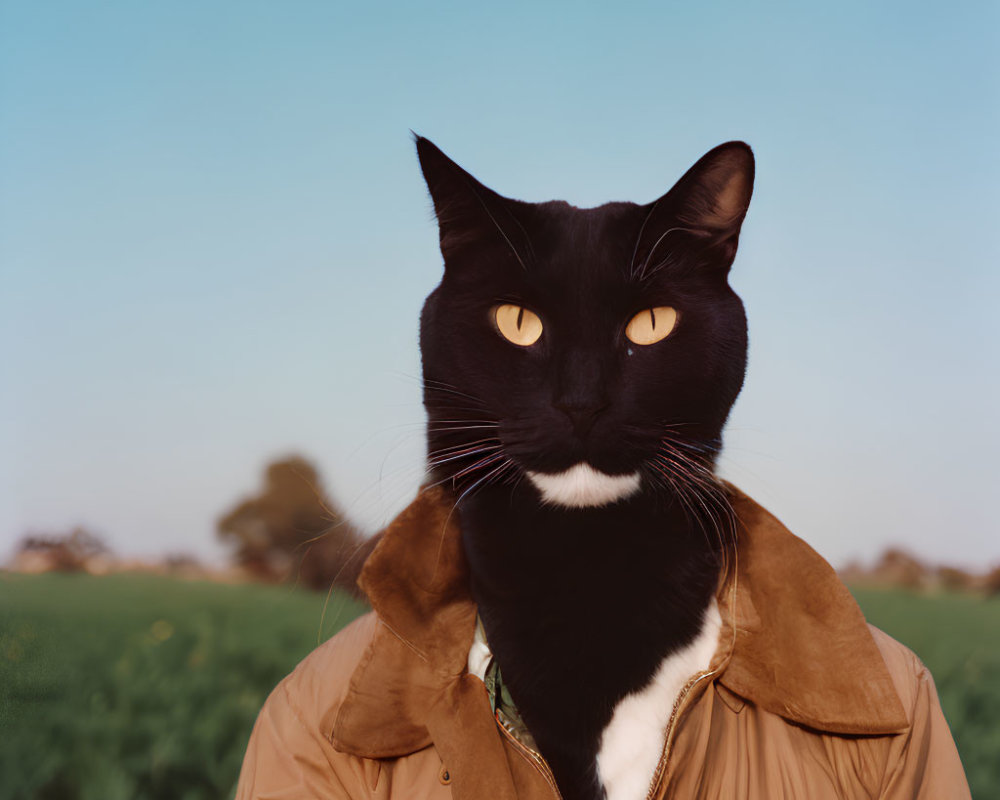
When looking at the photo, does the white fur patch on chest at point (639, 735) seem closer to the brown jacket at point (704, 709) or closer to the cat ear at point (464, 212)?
the brown jacket at point (704, 709)

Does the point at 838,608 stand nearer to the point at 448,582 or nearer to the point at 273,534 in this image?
the point at 448,582

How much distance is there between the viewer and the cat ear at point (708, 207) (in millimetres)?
1632

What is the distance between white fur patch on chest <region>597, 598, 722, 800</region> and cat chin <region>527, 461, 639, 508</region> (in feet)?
1.15

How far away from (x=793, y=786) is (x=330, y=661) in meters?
1.07

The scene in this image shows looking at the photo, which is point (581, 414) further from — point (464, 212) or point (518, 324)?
point (464, 212)

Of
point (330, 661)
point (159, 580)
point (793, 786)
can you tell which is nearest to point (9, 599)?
point (330, 661)

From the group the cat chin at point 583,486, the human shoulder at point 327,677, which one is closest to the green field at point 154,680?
the human shoulder at point 327,677

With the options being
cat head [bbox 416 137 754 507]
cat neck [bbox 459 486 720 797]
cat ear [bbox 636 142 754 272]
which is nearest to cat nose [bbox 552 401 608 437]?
cat head [bbox 416 137 754 507]

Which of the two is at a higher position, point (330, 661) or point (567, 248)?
point (567, 248)

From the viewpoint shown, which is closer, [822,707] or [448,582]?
[822,707]

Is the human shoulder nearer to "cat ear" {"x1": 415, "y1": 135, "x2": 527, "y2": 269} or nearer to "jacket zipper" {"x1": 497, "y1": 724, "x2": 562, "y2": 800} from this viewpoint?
"jacket zipper" {"x1": 497, "y1": 724, "x2": 562, "y2": 800}

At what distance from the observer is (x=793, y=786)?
1558 mm

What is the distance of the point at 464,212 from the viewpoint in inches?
67.0

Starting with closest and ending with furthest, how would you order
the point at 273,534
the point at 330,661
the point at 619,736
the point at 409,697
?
the point at 619,736 < the point at 409,697 < the point at 330,661 < the point at 273,534
